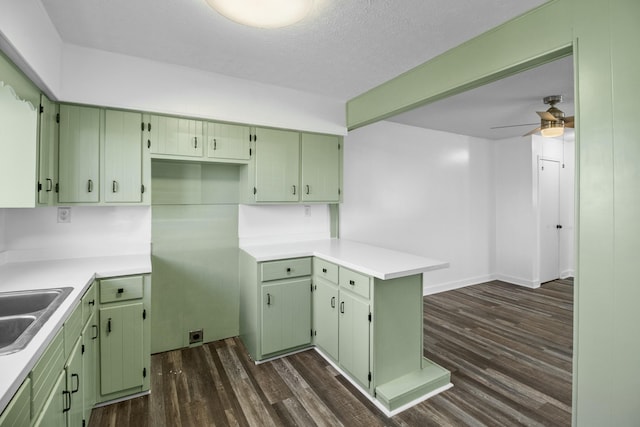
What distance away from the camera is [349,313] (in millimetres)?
2344

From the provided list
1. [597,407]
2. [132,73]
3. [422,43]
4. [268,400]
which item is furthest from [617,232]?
[132,73]

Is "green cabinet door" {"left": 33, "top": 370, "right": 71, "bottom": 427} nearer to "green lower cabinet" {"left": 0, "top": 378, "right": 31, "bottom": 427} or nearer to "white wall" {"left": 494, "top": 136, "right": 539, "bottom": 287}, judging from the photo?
"green lower cabinet" {"left": 0, "top": 378, "right": 31, "bottom": 427}

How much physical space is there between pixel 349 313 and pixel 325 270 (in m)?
0.44

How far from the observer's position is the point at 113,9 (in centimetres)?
179

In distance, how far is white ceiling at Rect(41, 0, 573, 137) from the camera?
1.76 m

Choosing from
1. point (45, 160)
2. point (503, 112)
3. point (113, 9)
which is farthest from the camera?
point (503, 112)

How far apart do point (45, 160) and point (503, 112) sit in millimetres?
4430

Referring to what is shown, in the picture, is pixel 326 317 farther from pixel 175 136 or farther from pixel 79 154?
pixel 79 154

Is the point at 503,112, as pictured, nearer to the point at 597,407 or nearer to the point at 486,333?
the point at 486,333

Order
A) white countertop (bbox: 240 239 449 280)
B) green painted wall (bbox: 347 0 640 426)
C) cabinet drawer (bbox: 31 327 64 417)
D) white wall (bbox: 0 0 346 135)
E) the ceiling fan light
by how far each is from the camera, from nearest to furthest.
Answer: cabinet drawer (bbox: 31 327 64 417) → green painted wall (bbox: 347 0 640 426) → white wall (bbox: 0 0 346 135) → white countertop (bbox: 240 239 449 280) → the ceiling fan light

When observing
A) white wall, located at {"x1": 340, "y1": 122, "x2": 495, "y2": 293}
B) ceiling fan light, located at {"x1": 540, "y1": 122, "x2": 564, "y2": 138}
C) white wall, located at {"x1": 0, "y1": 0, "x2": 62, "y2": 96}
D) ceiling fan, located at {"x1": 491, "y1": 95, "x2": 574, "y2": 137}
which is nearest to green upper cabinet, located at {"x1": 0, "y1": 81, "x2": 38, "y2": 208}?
white wall, located at {"x1": 0, "y1": 0, "x2": 62, "y2": 96}

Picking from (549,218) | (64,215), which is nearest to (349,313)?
(64,215)

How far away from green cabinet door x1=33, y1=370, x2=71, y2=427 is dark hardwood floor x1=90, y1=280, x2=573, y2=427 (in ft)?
2.35

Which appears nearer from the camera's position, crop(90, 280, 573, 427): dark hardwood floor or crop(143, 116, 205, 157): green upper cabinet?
crop(90, 280, 573, 427): dark hardwood floor
